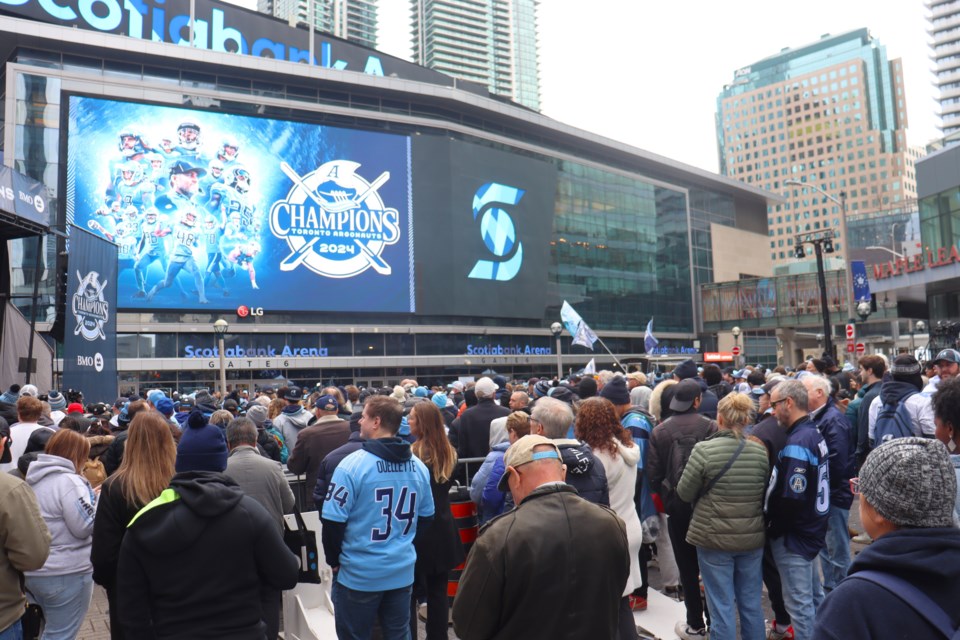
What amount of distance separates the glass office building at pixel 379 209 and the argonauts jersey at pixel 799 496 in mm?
41687

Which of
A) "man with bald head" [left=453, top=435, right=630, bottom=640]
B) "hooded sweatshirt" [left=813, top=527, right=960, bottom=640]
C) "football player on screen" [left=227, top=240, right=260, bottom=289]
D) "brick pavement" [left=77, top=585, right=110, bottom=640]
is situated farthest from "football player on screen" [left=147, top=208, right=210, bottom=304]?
"hooded sweatshirt" [left=813, top=527, right=960, bottom=640]

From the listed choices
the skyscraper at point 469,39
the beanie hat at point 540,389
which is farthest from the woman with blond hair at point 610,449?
the skyscraper at point 469,39

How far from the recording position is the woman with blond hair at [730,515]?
555 cm

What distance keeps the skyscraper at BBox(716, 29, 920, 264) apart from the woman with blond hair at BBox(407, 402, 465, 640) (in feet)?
568

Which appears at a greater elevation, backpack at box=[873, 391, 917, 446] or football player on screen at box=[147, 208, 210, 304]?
football player on screen at box=[147, 208, 210, 304]

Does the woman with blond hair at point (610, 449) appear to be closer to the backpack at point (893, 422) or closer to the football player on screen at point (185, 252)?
the backpack at point (893, 422)

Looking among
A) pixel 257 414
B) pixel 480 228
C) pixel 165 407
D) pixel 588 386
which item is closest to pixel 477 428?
pixel 588 386

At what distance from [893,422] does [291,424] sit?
7.16 metres

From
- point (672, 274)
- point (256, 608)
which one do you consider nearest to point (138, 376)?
point (256, 608)

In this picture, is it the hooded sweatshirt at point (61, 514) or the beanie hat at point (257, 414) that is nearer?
the hooded sweatshirt at point (61, 514)

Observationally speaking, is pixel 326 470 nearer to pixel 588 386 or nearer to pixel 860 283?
pixel 588 386

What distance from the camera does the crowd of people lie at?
2416 millimetres

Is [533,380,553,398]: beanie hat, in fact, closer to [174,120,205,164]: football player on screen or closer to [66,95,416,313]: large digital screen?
[66,95,416,313]: large digital screen

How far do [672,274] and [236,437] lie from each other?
69.8 m
